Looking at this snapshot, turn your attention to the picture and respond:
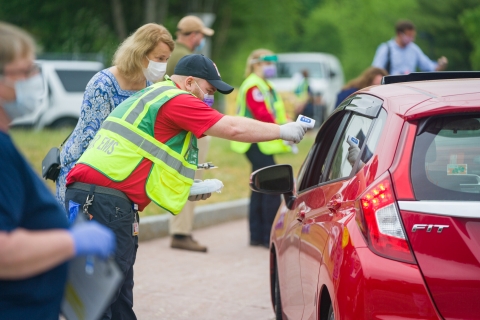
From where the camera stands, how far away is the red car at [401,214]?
3.08m

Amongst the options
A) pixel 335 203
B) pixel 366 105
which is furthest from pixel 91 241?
pixel 366 105

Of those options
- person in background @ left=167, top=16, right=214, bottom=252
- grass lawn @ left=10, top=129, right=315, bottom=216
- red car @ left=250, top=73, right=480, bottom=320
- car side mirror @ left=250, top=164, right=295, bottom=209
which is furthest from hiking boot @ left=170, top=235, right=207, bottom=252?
red car @ left=250, top=73, right=480, bottom=320

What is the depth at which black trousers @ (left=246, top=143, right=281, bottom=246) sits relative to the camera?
348 inches

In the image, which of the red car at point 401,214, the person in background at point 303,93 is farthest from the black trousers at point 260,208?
the person in background at point 303,93

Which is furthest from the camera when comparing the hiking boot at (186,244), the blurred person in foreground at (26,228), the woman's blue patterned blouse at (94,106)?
the hiking boot at (186,244)

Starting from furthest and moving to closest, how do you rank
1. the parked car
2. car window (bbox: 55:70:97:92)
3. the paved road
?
1. car window (bbox: 55:70:97:92)
2. the parked car
3. the paved road

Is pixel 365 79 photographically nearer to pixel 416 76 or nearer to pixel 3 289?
pixel 416 76

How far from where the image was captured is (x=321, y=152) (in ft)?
15.4

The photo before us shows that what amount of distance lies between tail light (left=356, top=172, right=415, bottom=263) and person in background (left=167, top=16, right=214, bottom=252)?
4554 millimetres

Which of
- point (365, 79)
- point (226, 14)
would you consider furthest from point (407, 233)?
point (226, 14)

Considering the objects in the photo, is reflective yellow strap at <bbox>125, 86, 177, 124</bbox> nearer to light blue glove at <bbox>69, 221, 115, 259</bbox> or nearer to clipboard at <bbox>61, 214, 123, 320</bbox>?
clipboard at <bbox>61, 214, 123, 320</bbox>

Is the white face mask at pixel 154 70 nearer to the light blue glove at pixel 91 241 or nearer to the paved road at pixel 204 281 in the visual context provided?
the paved road at pixel 204 281

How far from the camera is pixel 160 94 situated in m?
4.26

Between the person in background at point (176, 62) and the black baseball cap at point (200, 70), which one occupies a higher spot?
the black baseball cap at point (200, 70)
